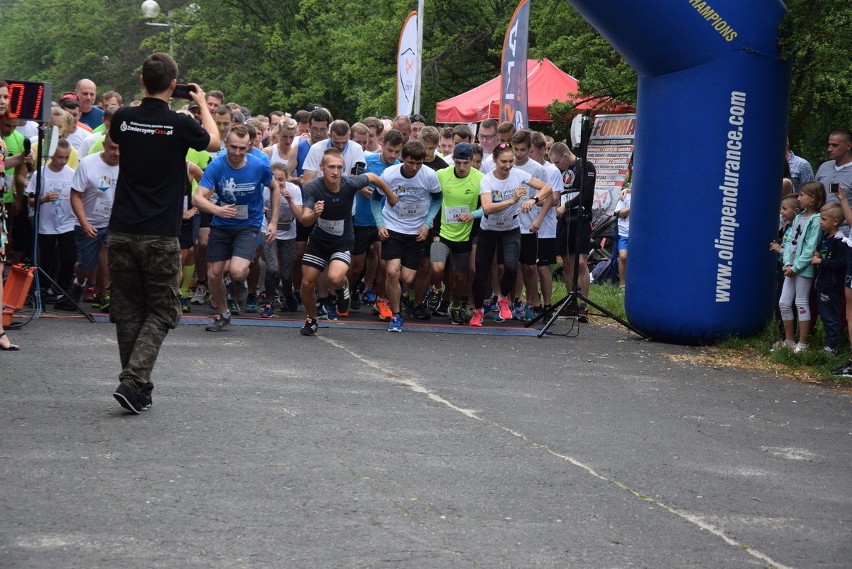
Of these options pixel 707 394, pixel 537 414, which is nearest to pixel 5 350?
pixel 537 414

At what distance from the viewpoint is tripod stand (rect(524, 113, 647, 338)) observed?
41.1 ft

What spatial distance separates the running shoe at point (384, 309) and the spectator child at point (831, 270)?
4.50 metres

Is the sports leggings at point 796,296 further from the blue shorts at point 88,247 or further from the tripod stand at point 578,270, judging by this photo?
the blue shorts at point 88,247

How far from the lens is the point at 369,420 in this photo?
7.53m

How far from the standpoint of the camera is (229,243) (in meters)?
11.9

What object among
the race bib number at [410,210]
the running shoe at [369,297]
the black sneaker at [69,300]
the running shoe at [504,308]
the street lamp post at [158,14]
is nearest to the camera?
the black sneaker at [69,300]

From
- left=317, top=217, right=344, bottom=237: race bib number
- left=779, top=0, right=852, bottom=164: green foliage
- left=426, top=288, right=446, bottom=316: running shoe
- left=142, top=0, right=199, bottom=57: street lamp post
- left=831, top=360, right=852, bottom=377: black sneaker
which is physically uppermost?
left=142, top=0, right=199, bottom=57: street lamp post

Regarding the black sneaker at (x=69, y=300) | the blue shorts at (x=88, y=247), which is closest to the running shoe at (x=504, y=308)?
the blue shorts at (x=88, y=247)

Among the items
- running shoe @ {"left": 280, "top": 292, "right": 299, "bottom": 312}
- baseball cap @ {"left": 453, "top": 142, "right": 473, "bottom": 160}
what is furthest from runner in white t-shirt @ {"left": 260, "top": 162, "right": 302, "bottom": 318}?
baseball cap @ {"left": 453, "top": 142, "right": 473, "bottom": 160}

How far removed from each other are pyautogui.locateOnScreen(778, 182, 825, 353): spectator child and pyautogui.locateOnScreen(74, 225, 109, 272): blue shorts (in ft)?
22.2

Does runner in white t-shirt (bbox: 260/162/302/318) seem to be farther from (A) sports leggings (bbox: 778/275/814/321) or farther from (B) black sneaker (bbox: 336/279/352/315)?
(A) sports leggings (bbox: 778/275/814/321)

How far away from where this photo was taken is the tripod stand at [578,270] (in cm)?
1253

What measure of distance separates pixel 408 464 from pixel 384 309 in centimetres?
705

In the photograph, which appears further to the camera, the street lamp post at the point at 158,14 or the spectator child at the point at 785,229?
the street lamp post at the point at 158,14
